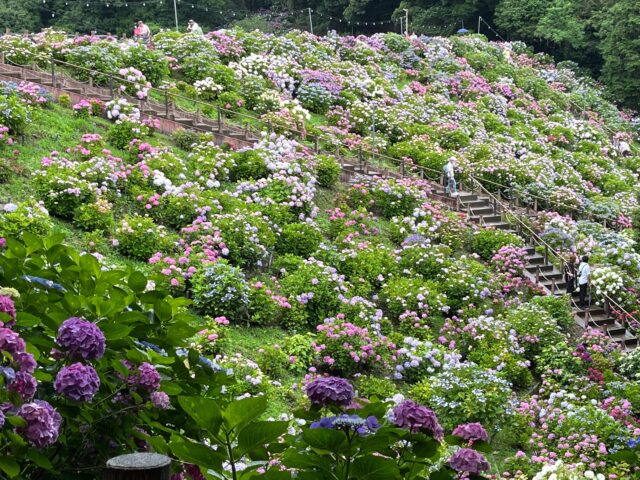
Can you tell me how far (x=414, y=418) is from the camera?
9.30 ft

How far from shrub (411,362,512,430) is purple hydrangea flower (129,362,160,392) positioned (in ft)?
26.8

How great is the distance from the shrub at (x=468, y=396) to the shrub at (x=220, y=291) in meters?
2.62

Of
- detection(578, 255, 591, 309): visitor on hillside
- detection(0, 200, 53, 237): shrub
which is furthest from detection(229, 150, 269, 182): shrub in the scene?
detection(578, 255, 591, 309): visitor on hillside

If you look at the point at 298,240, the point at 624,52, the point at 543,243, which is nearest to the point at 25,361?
the point at 298,240

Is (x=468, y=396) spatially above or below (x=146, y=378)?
below

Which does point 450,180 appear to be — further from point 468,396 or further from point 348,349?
point 468,396

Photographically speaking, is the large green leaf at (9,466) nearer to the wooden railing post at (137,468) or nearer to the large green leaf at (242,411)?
the wooden railing post at (137,468)

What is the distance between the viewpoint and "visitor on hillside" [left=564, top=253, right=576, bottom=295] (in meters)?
16.5

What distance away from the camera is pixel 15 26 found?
42.0 metres

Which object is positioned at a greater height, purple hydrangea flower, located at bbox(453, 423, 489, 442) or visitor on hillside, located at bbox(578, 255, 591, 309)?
purple hydrangea flower, located at bbox(453, 423, 489, 442)

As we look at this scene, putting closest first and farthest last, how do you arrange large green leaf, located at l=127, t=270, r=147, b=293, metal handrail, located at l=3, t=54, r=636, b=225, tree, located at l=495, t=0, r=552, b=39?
large green leaf, located at l=127, t=270, r=147, b=293
metal handrail, located at l=3, t=54, r=636, b=225
tree, located at l=495, t=0, r=552, b=39

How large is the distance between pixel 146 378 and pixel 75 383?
32 cm

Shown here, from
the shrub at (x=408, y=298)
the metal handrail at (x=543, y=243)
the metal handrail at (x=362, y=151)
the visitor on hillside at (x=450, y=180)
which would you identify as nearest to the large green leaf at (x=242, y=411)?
the shrub at (x=408, y=298)

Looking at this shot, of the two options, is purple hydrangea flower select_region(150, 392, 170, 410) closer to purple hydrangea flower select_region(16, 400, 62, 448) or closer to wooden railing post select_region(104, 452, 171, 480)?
purple hydrangea flower select_region(16, 400, 62, 448)
